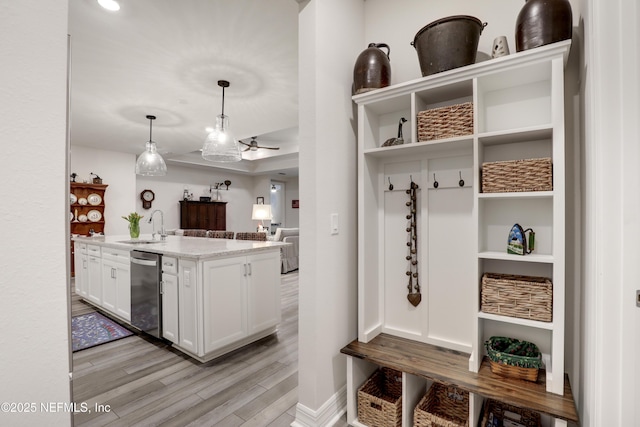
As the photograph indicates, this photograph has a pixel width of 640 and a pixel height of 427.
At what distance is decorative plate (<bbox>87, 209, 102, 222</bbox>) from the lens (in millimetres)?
6300

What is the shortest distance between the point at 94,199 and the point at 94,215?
0.34 metres

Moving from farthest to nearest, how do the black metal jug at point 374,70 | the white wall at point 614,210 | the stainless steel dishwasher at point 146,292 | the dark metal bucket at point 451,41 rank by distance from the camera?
1. the stainless steel dishwasher at point 146,292
2. the black metal jug at point 374,70
3. the dark metal bucket at point 451,41
4. the white wall at point 614,210

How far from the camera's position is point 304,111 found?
1.67m

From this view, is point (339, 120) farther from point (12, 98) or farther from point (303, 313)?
point (12, 98)

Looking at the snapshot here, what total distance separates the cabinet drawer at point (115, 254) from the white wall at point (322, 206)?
2.50 metres

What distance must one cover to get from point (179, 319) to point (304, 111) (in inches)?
82.5

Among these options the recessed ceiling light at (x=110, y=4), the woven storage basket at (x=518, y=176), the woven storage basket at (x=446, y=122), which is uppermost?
the recessed ceiling light at (x=110, y=4)

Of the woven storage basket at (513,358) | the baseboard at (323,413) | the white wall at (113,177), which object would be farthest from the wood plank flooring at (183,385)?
the white wall at (113,177)

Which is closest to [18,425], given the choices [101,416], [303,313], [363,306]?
[303,313]

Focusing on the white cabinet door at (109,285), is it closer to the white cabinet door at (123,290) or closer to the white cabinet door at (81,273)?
the white cabinet door at (123,290)

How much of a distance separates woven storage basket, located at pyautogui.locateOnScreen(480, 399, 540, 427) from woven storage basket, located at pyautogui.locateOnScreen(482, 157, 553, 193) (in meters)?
1.06

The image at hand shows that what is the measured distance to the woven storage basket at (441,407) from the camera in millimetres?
1529

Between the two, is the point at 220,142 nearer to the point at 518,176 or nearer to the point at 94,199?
the point at 518,176

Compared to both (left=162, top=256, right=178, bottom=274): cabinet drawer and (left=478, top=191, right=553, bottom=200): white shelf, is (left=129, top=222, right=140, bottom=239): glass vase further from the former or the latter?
(left=478, top=191, right=553, bottom=200): white shelf
